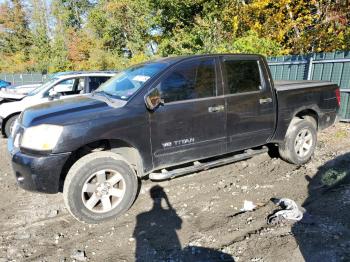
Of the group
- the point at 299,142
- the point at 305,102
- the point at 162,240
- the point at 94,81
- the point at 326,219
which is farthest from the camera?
the point at 94,81

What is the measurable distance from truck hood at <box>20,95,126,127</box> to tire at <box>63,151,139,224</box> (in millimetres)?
507

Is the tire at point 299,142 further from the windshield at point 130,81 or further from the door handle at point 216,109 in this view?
the windshield at point 130,81

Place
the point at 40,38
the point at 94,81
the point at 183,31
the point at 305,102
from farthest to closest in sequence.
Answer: the point at 40,38
the point at 183,31
the point at 94,81
the point at 305,102

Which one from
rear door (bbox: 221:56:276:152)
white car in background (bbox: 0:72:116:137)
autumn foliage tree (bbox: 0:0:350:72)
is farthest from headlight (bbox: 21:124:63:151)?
autumn foliage tree (bbox: 0:0:350:72)

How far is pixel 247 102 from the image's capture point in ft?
15.1

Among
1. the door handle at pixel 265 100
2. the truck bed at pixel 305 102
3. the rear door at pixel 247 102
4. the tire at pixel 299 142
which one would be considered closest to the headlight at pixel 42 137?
Answer: the rear door at pixel 247 102

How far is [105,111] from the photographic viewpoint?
366 cm

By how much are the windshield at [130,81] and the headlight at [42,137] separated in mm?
980

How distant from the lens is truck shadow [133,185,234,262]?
303 centimetres

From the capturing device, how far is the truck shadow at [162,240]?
3029 millimetres

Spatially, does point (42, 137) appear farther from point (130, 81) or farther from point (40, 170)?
point (130, 81)

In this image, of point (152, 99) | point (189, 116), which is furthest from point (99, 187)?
point (189, 116)

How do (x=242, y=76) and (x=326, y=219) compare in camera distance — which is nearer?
(x=326, y=219)

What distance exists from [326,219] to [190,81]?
2449mm
